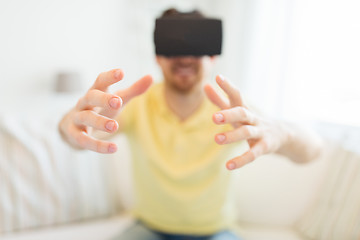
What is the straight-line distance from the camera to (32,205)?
1.25m

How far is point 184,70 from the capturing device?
932 millimetres

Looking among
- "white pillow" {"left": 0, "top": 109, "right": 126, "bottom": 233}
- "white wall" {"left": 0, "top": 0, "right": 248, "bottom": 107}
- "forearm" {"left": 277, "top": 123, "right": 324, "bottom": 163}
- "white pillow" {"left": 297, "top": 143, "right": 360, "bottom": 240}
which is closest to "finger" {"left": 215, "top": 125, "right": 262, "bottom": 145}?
"forearm" {"left": 277, "top": 123, "right": 324, "bottom": 163}

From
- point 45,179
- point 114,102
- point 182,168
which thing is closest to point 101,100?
point 114,102

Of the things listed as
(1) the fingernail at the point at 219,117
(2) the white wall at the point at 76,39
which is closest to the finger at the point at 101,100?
(1) the fingernail at the point at 219,117

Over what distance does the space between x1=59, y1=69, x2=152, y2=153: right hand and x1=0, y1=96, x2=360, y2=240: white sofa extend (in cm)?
76

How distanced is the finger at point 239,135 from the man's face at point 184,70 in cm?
36

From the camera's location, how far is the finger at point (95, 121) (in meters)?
0.53

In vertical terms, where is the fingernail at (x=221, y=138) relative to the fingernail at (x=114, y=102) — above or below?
below

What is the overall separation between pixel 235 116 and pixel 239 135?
0.04 m

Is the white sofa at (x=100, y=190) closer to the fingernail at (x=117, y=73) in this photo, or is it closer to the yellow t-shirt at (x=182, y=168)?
the yellow t-shirt at (x=182, y=168)

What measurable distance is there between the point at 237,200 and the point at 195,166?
0.39 metres

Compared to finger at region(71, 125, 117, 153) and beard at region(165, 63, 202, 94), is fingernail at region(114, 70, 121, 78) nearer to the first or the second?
A: finger at region(71, 125, 117, 153)

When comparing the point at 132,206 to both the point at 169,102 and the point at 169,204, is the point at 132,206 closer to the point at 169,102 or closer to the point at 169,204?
the point at 169,204

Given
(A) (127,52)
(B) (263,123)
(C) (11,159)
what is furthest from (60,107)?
(B) (263,123)
